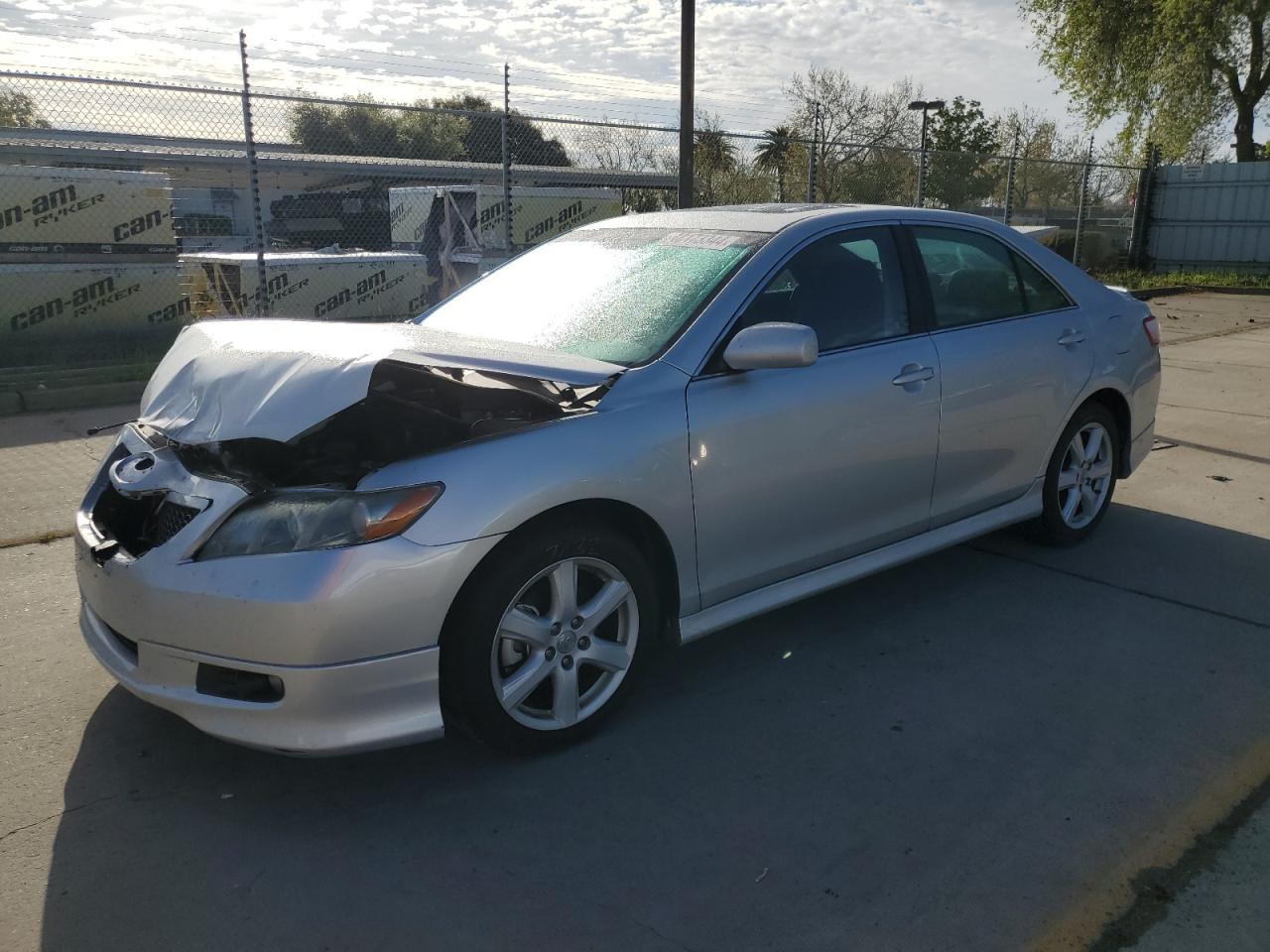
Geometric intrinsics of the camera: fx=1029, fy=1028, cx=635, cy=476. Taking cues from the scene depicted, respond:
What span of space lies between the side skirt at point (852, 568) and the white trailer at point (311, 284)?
10.1 metres

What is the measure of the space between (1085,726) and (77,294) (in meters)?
12.1

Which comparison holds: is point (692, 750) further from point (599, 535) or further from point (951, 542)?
point (951, 542)

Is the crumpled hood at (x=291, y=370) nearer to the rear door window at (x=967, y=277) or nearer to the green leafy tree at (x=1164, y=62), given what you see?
the rear door window at (x=967, y=277)

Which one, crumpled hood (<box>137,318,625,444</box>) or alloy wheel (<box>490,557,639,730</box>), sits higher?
crumpled hood (<box>137,318,625,444</box>)

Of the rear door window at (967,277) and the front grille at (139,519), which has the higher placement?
the rear door window at (967,277)

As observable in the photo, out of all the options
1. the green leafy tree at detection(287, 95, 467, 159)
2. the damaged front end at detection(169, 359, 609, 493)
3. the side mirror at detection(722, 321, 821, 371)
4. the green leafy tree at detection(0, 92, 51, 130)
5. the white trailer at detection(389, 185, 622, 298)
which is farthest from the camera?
the green leafy tree at detection(287, 95, 467, 159)

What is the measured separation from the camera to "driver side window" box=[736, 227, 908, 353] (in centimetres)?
369

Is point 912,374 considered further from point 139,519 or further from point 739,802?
point 139,519

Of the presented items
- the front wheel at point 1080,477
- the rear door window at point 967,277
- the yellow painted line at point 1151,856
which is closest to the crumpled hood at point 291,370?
the rear door window at point 967,277

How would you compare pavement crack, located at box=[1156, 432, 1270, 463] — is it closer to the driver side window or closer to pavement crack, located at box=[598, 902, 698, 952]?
the driver side window

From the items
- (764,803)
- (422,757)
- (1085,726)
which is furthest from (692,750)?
(1085,726)

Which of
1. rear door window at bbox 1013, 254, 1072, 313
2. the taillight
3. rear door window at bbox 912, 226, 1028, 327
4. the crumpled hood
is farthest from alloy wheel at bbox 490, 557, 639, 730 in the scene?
the taillight

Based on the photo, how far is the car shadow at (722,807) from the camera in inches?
95.4

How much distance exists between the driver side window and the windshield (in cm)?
19
